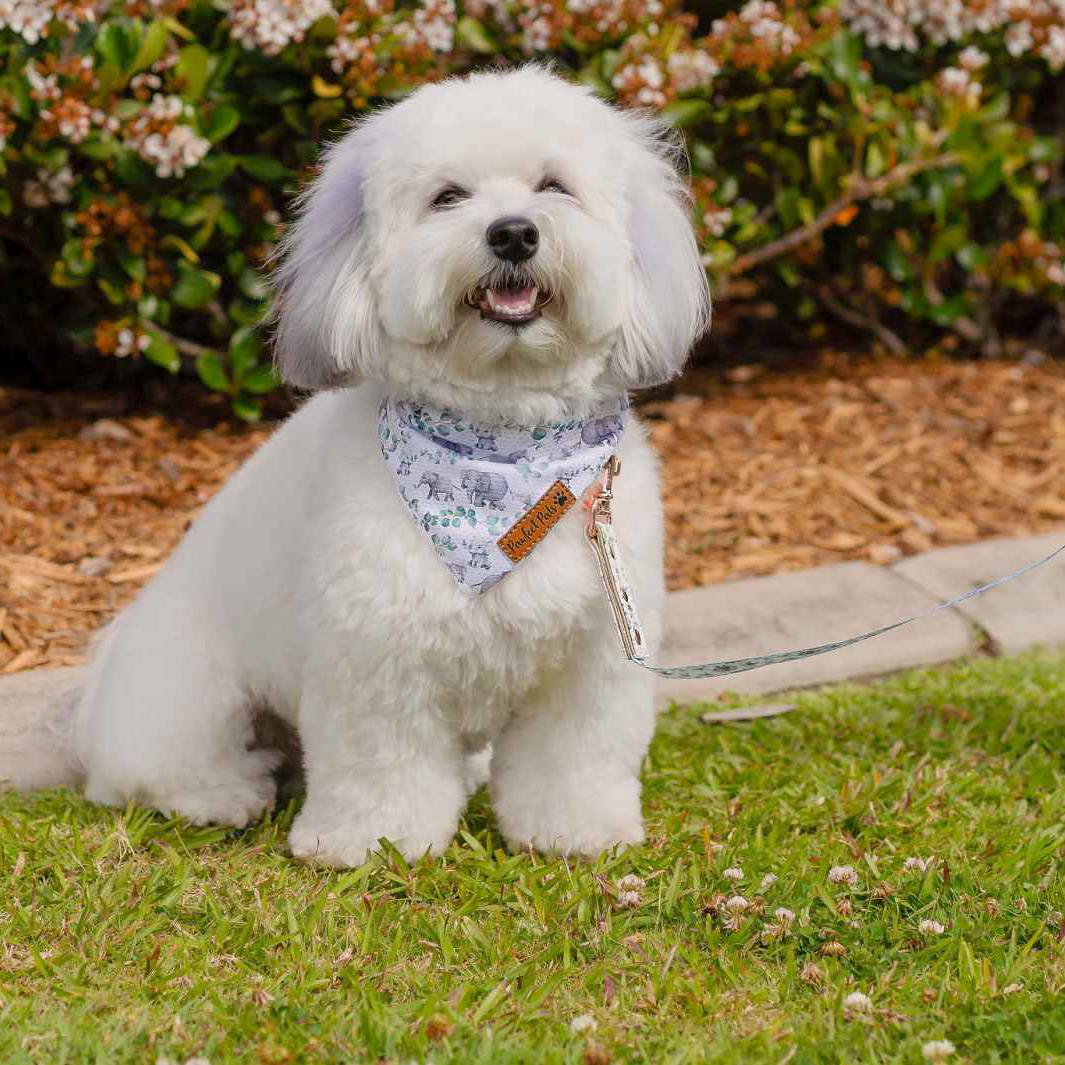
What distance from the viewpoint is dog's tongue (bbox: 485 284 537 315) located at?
2.60 metres

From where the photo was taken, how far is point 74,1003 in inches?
97.5

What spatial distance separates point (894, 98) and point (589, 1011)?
3.84m

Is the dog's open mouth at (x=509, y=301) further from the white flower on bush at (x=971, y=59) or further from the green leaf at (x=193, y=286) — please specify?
the white flower on bush at (x=971, y=59)

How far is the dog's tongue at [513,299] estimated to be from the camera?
2.60 metres

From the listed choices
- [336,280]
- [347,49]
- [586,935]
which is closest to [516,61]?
[347,49]

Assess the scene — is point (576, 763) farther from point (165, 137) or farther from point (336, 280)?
point (165, 137)

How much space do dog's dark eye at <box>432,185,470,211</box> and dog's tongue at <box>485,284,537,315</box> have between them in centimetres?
19

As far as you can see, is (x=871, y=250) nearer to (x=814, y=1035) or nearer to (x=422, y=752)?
(x=422, y=752)

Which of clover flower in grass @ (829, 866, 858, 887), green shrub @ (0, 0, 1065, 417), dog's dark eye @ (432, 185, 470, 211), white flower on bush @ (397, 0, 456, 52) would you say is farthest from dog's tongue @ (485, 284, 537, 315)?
white flower on bush @ (397, 0, 456, 52)

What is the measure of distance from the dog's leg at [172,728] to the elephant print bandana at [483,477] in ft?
2.24

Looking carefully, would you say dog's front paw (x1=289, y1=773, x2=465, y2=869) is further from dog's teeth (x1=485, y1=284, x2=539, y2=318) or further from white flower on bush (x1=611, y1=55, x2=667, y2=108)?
white flower on bush (x1=611, y1=55, x2=667, y2=108)

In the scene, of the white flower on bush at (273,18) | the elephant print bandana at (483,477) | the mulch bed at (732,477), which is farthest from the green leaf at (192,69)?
the elephant print bandana at (483,477)

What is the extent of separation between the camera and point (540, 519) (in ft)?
9.22

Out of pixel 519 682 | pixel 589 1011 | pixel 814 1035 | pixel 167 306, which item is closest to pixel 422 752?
pixel 519 682
